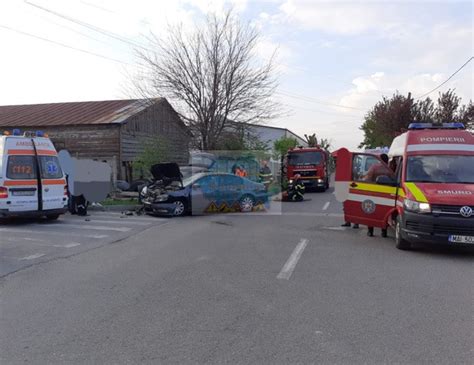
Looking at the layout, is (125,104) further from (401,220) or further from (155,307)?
(155,307)

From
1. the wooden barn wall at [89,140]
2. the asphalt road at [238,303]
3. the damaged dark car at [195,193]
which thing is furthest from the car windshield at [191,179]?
the wooden barn wall at [89,140]

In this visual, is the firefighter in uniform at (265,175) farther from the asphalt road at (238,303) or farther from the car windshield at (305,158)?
the asphalt road at (238,303)

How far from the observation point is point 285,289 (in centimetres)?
602

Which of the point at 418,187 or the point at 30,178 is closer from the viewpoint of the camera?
the point at 418,187

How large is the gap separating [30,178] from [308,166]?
15.9 meters

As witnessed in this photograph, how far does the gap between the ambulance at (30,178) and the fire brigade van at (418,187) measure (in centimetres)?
795

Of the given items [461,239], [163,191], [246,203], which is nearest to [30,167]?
[163,191]

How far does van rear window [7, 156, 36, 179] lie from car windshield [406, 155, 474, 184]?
9.73m

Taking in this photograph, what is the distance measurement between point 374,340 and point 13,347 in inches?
136

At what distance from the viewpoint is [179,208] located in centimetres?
1441

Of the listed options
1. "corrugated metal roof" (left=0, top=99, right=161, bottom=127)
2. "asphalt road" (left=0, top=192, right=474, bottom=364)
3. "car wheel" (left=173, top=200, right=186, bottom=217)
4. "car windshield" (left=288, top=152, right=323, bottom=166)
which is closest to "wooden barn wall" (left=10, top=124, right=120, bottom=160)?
"corrugated metal roof" (left=0, top=99, right=161, bottom=127)

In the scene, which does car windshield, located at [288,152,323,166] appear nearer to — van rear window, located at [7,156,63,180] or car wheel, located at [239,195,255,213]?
car wheel, located at [239,195,255,213]

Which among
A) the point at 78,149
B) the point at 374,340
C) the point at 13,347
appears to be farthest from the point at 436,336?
the point at 78,149

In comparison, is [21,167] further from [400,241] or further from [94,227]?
[400,241]
